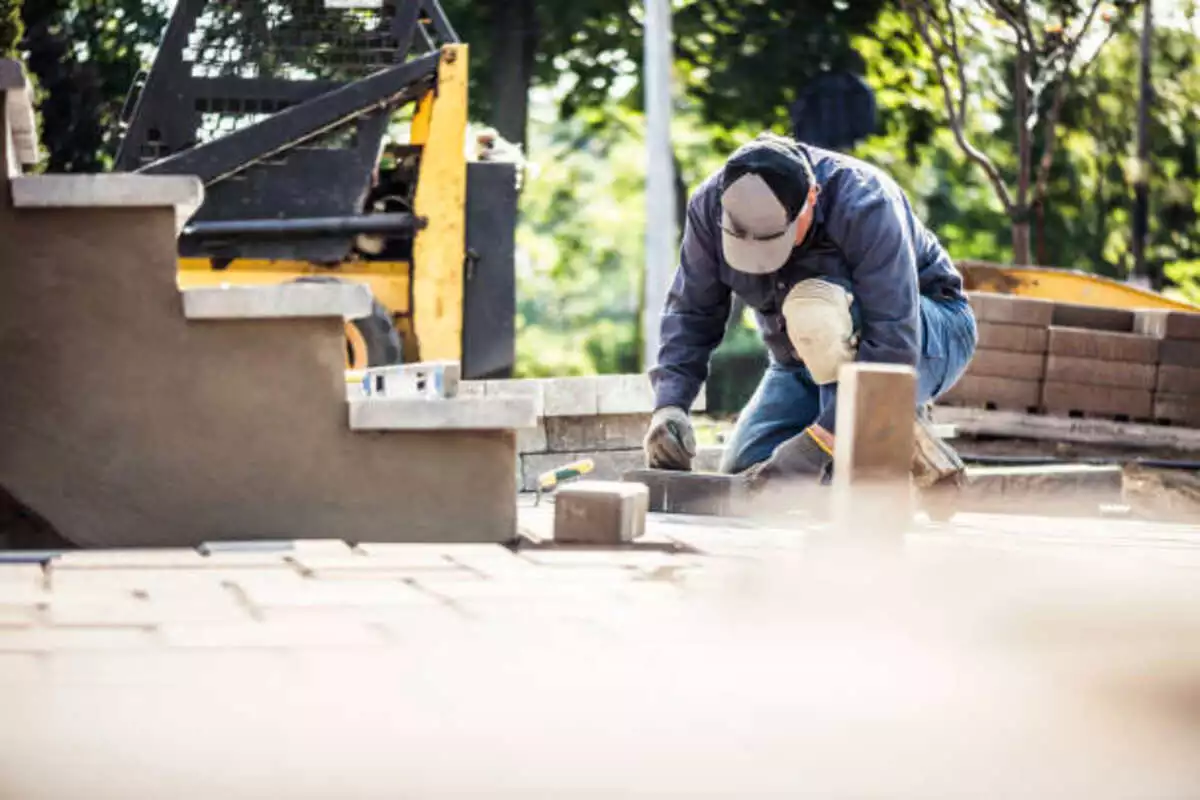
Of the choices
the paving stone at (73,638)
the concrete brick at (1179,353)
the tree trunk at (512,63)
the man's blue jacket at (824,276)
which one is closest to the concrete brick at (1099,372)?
the concrete brick at (1179,353)

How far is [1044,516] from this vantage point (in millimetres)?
7980

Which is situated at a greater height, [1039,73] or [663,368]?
[1039,73]

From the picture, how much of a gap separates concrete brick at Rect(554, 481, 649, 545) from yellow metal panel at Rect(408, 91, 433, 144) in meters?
6.54

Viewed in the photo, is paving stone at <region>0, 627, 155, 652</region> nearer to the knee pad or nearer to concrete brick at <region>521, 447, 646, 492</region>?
the knee pad

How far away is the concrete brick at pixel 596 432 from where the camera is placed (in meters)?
9.07

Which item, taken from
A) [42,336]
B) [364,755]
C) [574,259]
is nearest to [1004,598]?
[364,755]

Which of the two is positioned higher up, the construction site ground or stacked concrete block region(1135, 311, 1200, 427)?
the construction site ground

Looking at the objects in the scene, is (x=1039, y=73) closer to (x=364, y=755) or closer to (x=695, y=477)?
(x=695, y=477)

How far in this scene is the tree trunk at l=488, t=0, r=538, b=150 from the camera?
22.1 meters

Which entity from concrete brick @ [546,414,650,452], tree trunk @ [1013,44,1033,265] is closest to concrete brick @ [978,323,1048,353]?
concrete brick @ [546,414,650,452]

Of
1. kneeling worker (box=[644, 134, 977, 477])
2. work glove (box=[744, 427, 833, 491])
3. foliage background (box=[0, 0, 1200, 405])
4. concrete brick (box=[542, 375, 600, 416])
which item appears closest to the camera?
kneeling worker (box=[644, 134, 977, 477])

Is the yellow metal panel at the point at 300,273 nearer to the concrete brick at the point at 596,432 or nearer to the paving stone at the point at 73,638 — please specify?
the concrete brick at the point at 596,432

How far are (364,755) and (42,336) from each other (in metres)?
2.82

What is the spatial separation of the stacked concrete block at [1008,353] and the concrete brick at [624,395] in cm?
402
